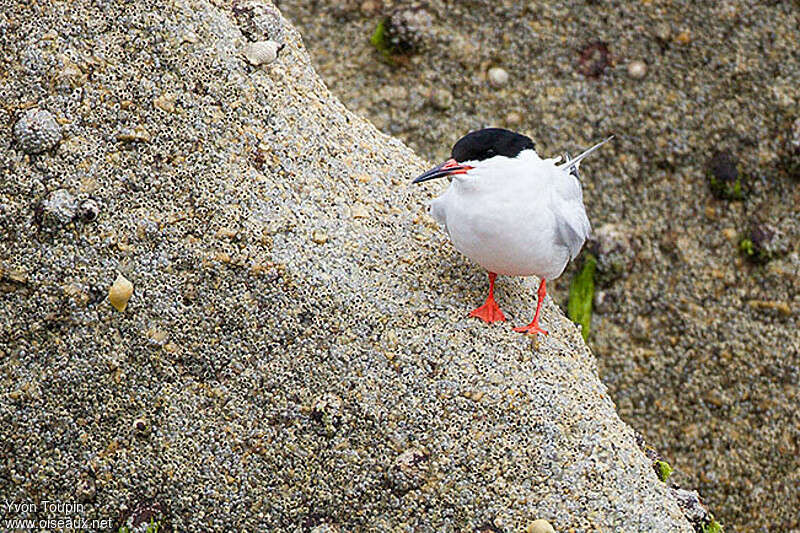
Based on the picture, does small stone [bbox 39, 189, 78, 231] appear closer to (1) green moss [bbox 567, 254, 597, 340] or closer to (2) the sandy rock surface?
(2) the sandy rock surface

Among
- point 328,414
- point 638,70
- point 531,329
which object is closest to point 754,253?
point 638,70

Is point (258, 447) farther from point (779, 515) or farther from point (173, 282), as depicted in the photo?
point (779, 515)

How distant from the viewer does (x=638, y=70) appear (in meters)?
4.80

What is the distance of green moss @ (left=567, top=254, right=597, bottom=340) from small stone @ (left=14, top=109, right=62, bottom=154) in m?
2.91

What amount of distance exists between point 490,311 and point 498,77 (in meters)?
2.31

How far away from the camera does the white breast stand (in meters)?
2.65

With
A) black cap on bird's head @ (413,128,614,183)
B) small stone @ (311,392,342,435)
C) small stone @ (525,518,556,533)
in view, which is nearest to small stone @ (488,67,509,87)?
black cap on bird's head @ (413,128,614,183)

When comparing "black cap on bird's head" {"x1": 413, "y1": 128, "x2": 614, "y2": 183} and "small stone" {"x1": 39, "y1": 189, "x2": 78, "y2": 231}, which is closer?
"black cap on bird's head" {"x1": 413, "y1": 128, "x2": 614, "y2": 183}

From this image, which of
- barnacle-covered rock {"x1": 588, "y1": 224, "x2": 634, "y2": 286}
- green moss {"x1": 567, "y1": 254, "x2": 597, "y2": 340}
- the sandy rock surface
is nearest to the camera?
the sandy rock surface

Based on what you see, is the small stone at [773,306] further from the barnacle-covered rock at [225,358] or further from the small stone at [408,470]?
the small stone at [408,470]

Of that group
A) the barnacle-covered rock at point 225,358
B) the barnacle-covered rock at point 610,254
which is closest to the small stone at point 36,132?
the barnacle-covered rock at point 225,358

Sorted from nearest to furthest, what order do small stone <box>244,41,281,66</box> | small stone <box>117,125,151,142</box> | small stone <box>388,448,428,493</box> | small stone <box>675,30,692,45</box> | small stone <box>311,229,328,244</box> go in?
small stone <box>388,448,428,493</box>
small stone <box>117,125,151,142</box>
small stone <box>311,229,328,244</box>
small stone <box>244,41,281,66</box>
small stone <box>675,30,692,45</box>

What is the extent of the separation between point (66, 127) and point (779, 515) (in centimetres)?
398

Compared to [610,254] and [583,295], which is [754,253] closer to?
[610,254]
